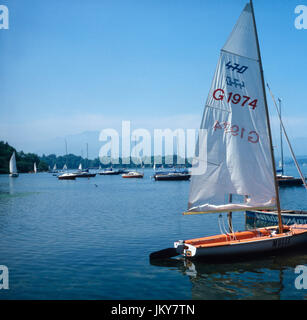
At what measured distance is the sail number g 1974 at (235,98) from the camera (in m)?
20.2

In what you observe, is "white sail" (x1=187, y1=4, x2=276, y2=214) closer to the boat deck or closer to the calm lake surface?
the boat deck

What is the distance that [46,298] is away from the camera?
50.8ft

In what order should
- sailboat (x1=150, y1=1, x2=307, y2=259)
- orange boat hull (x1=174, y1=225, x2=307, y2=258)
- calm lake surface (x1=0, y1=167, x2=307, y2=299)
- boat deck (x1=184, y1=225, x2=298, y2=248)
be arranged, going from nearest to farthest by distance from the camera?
calm lake surface (x1=0, y1=167, x2=307, y2=299)
orange boat hull (x1=174, y1=225, x2=307, y2=258)
boat deck (x1=184, y1=225, x2=298, y2=248)
sailboat (x1=150, y1=1, x2=307, y2=259)

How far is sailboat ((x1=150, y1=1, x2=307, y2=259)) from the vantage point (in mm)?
20078

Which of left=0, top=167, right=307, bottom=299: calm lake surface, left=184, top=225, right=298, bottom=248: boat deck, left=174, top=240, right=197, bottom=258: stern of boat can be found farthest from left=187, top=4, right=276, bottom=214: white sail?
left=0, top=167, right=307, bottom=299: calm lake surface

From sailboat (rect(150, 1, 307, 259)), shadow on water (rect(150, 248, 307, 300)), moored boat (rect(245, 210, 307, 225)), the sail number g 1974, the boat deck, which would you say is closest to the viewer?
shadow on water (rect(150, 248, 307, 300))

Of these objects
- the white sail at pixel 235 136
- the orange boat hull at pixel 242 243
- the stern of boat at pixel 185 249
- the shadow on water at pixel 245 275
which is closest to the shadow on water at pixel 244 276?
the shadow on water at pixel 245 275

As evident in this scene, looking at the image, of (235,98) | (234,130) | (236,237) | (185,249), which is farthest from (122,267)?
(235,98)

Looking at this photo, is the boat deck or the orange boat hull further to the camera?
the boat deck

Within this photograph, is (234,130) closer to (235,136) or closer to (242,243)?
(235,136)

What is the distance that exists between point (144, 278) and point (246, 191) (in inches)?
321

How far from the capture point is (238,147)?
20.7m
